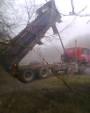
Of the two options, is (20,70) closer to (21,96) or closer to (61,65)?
(61,65)

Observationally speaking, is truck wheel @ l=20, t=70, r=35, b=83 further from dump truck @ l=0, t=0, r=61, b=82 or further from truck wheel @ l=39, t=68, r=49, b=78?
truck wheel @ l=39, t=68, r=49, b=78

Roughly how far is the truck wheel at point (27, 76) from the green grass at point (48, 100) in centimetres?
298

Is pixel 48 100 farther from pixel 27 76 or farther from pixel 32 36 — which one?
pixel 32 36

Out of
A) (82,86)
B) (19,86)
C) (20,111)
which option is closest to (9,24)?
(19,86)

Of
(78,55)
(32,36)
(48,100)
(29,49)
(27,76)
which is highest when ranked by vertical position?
(32,36)

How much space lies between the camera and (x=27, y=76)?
1803cm

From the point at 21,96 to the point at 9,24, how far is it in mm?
3338

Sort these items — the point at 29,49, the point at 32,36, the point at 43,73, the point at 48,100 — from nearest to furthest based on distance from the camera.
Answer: the point at 48,100 → the point at 29,49 → the point at 32,36 → the point at 43,73

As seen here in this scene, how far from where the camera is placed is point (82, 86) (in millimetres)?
15086

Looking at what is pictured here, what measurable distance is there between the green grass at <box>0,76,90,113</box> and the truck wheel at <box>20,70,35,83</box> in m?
2.98

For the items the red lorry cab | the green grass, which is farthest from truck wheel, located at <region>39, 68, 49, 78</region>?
the green grass

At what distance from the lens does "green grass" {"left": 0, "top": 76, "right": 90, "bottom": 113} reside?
12.1 meters

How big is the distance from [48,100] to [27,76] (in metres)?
5.24

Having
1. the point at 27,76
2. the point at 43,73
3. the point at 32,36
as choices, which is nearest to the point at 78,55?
the point at 43,73
